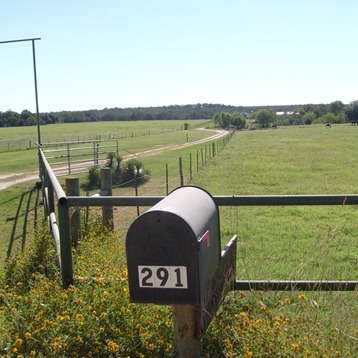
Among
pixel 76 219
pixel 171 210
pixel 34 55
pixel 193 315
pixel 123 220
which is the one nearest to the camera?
pixel 171 210

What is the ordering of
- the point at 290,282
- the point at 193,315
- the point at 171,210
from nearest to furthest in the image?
the point at 171,210
the point at 193,315
the point at 290,282

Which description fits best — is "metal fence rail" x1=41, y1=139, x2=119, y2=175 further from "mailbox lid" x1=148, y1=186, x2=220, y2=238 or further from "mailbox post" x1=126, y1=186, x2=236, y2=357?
"mailbox post" x1=126, y1=186, x2=236, y2=357

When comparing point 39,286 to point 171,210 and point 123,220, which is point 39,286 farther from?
point 123,220

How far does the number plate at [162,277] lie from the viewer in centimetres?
258

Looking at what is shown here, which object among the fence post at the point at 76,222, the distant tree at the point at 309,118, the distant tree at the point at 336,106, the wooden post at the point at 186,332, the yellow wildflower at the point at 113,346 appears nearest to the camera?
the wooden post at the point at 186,332

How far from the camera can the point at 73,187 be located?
20.6ft

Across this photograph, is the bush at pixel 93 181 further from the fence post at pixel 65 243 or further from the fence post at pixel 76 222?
the fence post at pixel 65 243

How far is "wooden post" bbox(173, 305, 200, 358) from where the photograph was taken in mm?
2785

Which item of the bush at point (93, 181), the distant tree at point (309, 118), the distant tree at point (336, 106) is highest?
the distant tree at point (336, 106)

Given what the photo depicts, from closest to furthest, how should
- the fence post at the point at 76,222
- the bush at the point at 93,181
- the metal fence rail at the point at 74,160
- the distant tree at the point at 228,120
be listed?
the fence post at the point at 76,222, the bush at the point at 93,181, the metal fence rail at the point at 74,160, the distant tree at the point at 228,120

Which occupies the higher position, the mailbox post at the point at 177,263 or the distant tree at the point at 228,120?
the mailbox post at the point at 177,263

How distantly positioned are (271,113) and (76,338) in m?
160

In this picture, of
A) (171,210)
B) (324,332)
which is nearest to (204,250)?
(171,210)

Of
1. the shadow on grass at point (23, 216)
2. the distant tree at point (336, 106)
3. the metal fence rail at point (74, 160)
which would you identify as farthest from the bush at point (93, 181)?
the distant tree at point (336, 106)
